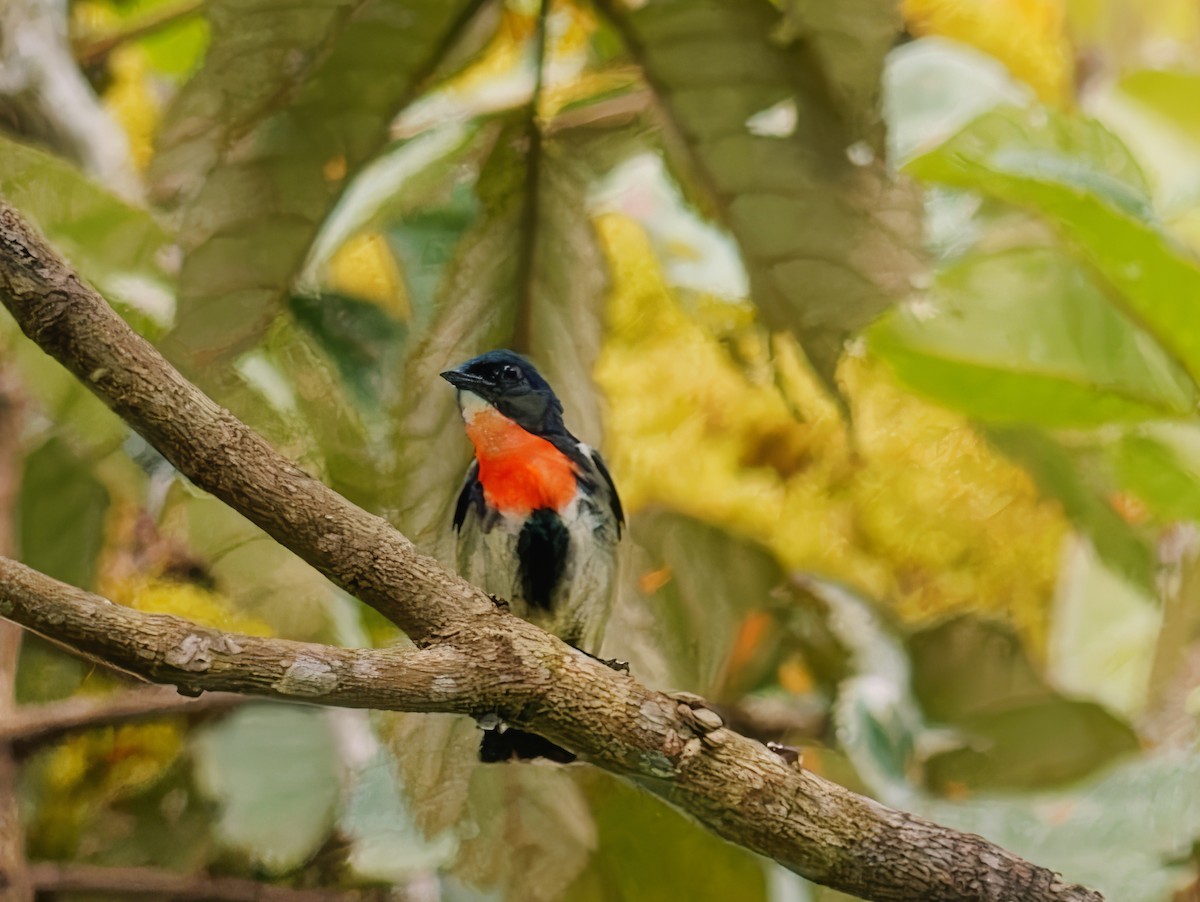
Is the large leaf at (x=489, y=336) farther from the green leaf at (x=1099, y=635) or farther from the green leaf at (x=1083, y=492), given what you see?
the green leaf at (x=1099, y=635)

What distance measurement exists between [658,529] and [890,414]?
7.3 inches

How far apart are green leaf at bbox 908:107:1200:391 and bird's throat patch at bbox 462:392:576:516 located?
27cm

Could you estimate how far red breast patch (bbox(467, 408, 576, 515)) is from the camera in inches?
28.8

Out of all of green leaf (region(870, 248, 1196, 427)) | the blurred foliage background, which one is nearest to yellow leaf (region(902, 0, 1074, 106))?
the blurred foliage background

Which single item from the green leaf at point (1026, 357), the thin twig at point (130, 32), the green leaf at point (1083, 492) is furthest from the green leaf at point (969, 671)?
the thin twig at point (130, 32)

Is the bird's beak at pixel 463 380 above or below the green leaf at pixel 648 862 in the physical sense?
above

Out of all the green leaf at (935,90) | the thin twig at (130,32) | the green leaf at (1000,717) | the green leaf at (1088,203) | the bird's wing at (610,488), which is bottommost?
the bird's wing at (610,488)

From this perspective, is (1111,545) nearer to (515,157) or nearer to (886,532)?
(886,532)

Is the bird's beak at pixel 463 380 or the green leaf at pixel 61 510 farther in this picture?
the green leaf at pixel 61 510

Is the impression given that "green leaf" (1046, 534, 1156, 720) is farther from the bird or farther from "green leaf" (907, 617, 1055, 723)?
the bird

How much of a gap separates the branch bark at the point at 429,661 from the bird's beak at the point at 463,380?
0.58ft

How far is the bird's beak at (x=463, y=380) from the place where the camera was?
67cm

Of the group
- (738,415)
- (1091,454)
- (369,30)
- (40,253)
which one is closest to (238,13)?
(369,30)

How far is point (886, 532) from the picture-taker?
933 mm
